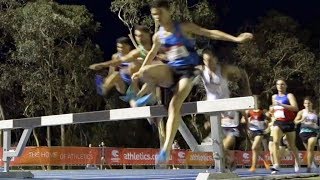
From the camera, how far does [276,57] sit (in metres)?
27.3

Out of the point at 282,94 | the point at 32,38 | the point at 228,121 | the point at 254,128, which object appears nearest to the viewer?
the point at 228,121

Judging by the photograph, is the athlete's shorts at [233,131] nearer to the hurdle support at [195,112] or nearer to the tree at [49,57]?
the hurdle support at [195,112]

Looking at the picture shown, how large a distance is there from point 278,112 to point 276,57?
19075mm

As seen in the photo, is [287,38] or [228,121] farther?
[287,38]

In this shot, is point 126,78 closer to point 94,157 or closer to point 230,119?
point 230,119

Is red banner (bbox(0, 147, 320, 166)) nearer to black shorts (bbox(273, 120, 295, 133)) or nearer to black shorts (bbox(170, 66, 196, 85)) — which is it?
black shorts (bbox(273, 120, 295, 133))

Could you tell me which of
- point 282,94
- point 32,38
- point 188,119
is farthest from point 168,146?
point 188,119

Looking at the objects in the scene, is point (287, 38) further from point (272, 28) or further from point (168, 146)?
point (168, 146)

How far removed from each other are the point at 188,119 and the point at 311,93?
631cm

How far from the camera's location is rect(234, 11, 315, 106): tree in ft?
88.7

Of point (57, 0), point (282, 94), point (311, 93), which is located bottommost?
point (282, 94)

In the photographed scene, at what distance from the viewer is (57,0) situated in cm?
2731

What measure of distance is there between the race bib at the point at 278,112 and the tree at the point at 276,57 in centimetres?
1820

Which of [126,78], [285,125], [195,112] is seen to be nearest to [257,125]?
[285,125]
